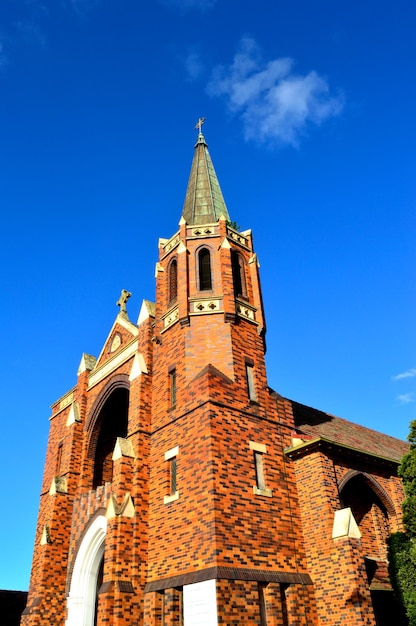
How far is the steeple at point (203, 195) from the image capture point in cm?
2261

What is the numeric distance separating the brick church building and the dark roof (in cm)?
22

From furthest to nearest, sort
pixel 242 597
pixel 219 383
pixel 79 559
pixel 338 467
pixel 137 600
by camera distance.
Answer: pixel 79 559 → pixel 338 467 → pixel 219 383 → pixel 137 600 → pixel 242 597

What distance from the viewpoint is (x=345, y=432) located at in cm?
2491

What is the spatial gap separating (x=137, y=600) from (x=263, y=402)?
7.00 metres

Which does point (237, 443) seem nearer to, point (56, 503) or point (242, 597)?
point (242, 597)

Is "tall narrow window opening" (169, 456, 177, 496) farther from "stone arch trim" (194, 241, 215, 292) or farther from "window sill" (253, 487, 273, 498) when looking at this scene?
"stone arch trim" (194, 241, 215, 292)

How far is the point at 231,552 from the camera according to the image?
1447cm

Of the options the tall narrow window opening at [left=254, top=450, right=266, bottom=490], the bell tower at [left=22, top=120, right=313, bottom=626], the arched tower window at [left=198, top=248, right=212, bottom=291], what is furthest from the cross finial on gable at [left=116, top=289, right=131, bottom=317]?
the tall narrow window opening at [left=254, top=450, right=266, bottom=490]

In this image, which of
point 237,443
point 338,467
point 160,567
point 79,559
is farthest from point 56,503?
point 338,467

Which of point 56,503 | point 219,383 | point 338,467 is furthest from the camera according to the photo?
point 56,503

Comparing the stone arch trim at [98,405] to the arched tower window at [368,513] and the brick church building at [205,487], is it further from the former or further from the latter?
the arched tower window at [368,513]

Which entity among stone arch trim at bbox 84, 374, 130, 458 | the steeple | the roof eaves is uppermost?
the steeple

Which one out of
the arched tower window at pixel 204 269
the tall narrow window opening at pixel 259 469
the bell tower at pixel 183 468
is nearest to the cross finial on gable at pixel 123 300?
the bell tower at pixel 183 468

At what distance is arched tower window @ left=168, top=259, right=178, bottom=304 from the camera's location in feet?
68.9
